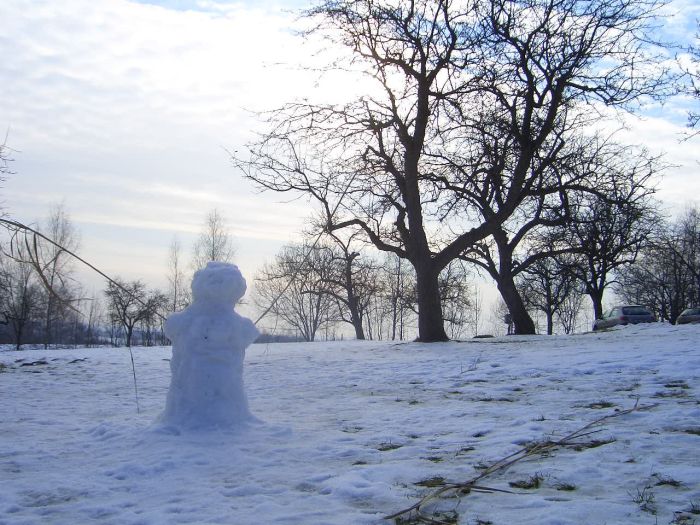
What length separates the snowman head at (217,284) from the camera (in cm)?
568

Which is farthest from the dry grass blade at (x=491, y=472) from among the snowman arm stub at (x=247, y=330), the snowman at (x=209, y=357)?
the snowman arm stub at (x=247, y=330)

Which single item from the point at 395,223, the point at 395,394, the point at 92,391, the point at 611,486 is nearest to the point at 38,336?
the point at 395,223

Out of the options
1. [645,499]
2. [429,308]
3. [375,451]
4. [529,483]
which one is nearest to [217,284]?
[375,451]

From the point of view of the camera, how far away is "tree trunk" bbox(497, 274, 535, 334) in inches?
894

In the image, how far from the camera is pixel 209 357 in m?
5.57

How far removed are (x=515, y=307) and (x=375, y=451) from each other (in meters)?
19.4

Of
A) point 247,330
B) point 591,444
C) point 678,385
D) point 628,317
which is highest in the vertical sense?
point 628,317

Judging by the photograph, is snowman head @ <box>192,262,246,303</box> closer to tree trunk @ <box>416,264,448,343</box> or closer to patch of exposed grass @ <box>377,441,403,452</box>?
patch of exposed grass @ <box>377,441,403,452</box>

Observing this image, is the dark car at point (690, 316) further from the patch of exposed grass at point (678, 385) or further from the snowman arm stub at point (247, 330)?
the snowman arm stub at point (247, 330)

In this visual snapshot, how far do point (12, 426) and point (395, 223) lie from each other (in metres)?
13.2

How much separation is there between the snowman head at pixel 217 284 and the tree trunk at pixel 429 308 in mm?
10515

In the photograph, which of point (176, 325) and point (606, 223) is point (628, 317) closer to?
point (606, 223)

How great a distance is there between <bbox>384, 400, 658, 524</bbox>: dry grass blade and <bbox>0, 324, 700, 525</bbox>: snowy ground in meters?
0.09

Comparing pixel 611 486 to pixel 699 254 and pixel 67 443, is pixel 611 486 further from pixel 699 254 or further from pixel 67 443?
pixel 699 254
